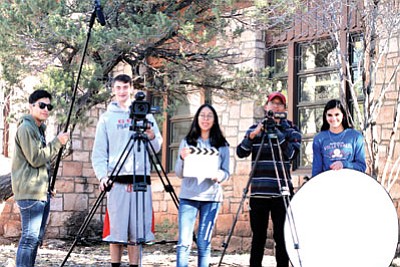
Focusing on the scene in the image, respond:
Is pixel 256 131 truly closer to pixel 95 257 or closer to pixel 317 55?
pixel 95 257

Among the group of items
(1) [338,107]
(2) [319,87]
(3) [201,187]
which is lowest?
(3) [201,187]

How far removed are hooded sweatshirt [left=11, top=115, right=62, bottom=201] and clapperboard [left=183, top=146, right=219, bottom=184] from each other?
0.92m

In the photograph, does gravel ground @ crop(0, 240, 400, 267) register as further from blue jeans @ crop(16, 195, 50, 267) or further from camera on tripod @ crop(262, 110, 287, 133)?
camera on tripod @ crop(262, 110, 287, 133)

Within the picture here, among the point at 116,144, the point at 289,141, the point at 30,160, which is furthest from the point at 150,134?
the point at 289,141

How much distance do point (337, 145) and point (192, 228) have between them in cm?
122

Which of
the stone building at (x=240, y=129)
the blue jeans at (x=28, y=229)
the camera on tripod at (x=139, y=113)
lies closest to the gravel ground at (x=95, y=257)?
the stone building at (x=240, y=129)

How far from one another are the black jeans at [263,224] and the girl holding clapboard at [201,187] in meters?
0.33

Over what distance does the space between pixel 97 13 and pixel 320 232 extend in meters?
2.29

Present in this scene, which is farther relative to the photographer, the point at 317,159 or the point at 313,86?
the point at 313,86

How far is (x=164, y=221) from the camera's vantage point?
10242 mm

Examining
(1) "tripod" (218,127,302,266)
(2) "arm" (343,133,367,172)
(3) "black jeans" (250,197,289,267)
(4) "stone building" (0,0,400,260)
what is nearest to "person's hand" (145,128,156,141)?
(1) "tripod" (218,127,302,266)

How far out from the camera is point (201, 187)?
17.9ft

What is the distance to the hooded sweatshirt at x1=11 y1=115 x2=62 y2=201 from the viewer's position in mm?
5352

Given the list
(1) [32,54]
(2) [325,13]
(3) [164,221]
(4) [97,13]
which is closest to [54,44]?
(1) [32,54]
